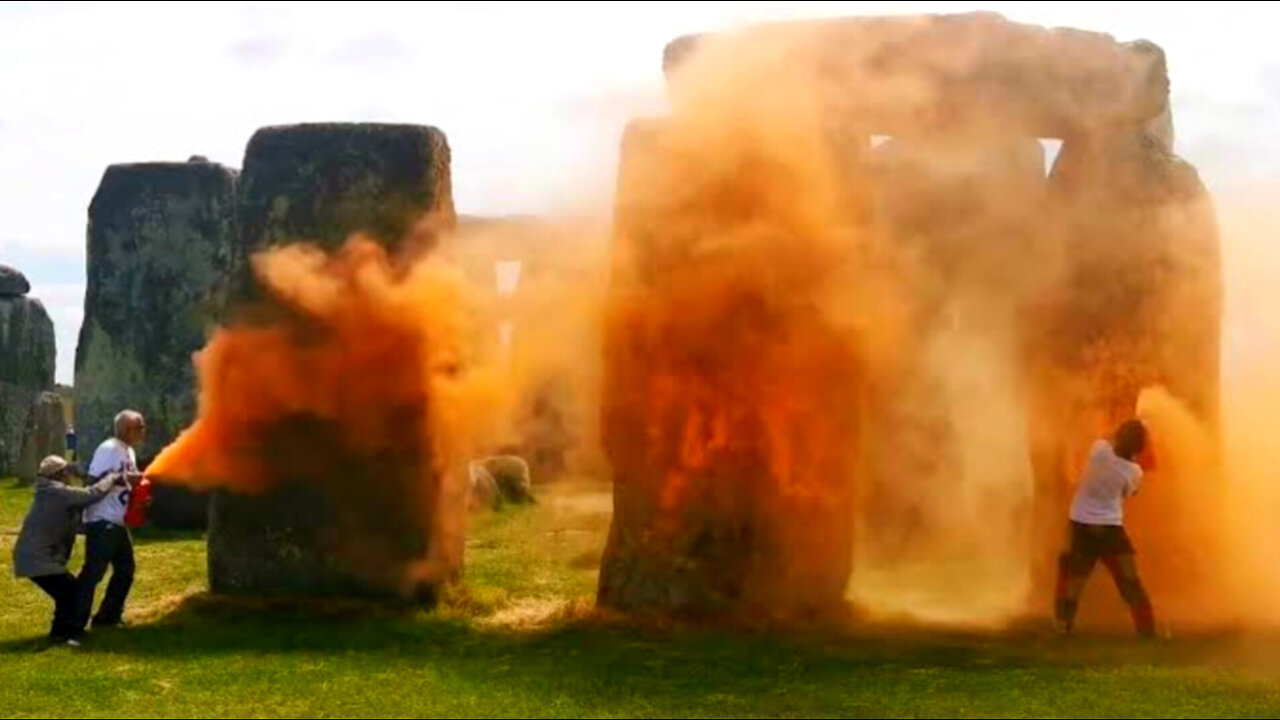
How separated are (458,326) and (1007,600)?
5588mm

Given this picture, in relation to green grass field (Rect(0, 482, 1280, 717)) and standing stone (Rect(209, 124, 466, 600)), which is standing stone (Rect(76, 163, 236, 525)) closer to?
green grass field (Rect(0, 482, 1280, 717))

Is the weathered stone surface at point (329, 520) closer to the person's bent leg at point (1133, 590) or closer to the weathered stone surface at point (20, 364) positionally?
the person's bent leg at point (1133, 590)

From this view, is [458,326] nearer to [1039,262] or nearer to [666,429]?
[666,429]

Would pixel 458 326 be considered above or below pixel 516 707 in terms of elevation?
above

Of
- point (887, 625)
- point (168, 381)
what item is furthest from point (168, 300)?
point (887, 625)

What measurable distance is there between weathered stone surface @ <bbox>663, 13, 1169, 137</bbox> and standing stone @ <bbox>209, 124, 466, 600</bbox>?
2.65m

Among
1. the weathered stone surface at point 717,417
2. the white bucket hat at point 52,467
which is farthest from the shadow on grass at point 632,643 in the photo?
the white bucket hat at point 52,467

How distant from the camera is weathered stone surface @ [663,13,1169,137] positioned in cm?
1415

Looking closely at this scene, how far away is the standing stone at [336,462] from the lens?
1392 centimetres

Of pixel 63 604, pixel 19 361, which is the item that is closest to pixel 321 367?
pixel 63 604

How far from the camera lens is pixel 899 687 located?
10.5 metres

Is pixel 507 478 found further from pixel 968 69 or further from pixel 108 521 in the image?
pixel 108 521

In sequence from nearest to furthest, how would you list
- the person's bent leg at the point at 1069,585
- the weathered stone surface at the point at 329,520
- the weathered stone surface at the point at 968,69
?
1. the person's bent leg at the point at 1069,585
2. the weathered stone surface at the point at 329,520
3. the weathered stone surface at the point at 968,69

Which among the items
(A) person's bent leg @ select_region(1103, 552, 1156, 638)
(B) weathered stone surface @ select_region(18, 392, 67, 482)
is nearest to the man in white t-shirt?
(A) person's bent leg @ select_region(1103, 552, 1156, 638)
